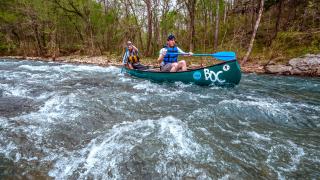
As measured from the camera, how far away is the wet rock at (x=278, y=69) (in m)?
10.8

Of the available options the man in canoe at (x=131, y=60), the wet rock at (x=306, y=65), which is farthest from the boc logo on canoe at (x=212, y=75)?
the wet rock at (x=306, y=65)

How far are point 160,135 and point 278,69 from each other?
902 cm

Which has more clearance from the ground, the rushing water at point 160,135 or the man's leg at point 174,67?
the man's leg at point 174,67

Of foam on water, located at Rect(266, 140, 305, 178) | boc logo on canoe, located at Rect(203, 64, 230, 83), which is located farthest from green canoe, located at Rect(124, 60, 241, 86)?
foam on water, located at Rect(266, 140, 305, 178)

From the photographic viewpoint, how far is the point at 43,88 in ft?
24.5

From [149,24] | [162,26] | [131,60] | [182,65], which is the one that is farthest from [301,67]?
[162,26]

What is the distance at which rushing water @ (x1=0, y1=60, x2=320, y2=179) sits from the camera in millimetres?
2949

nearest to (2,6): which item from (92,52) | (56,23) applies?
(56,23)

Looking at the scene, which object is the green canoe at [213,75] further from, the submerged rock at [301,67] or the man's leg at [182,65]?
the submerged rock at [301,67]

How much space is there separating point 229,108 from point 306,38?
36.6ft

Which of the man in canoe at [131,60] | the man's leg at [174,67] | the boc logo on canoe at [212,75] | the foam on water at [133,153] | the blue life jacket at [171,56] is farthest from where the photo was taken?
the man in canoe at [131,60]

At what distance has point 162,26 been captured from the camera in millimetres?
19469

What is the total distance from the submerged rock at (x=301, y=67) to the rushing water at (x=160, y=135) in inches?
161

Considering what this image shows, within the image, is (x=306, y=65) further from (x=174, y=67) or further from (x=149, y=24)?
(x=149, y=24)
